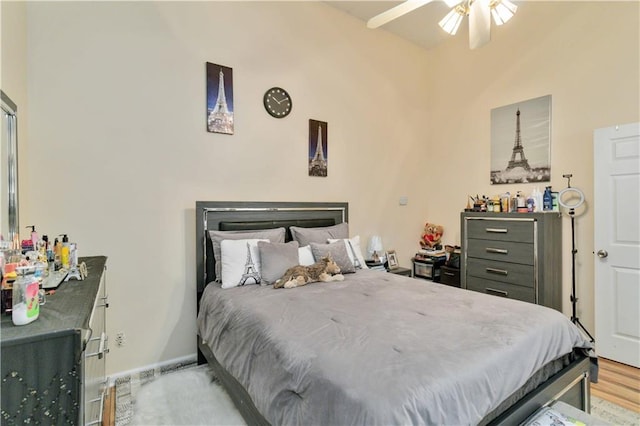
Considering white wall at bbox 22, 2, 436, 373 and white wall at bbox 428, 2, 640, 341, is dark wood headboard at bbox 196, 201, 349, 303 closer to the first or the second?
white wall at bbox 22, 2, 436, 373

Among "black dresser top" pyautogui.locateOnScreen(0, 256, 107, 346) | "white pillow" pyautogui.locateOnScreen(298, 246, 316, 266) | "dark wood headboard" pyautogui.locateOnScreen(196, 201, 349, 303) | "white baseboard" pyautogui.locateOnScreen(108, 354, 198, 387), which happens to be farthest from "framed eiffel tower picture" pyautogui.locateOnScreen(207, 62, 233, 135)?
"white baseboard" pyautogui.locateOnScreen(108, 354, 198, 387)

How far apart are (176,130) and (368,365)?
2444 millimetres

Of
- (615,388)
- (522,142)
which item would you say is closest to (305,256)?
(615,388)

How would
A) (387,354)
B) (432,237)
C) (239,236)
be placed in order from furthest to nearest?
(432,237) < (239,236) < (387,354)

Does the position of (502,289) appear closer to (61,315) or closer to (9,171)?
(61,315)

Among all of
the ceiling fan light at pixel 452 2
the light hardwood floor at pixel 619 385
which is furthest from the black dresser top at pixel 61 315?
the light hardwood floor at pixel 619 385

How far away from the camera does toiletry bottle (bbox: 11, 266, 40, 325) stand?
0.93 meters

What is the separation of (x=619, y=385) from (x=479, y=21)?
290 centimetres

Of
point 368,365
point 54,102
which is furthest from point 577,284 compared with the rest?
point 54,102

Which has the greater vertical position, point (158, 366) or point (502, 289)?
point (502, 289)

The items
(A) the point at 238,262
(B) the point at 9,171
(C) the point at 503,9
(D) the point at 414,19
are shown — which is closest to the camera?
(B) the point at 9,171

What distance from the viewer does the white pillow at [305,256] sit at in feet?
9.17

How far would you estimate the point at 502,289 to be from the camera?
341cm

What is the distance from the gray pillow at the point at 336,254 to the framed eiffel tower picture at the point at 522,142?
2.32 metres
